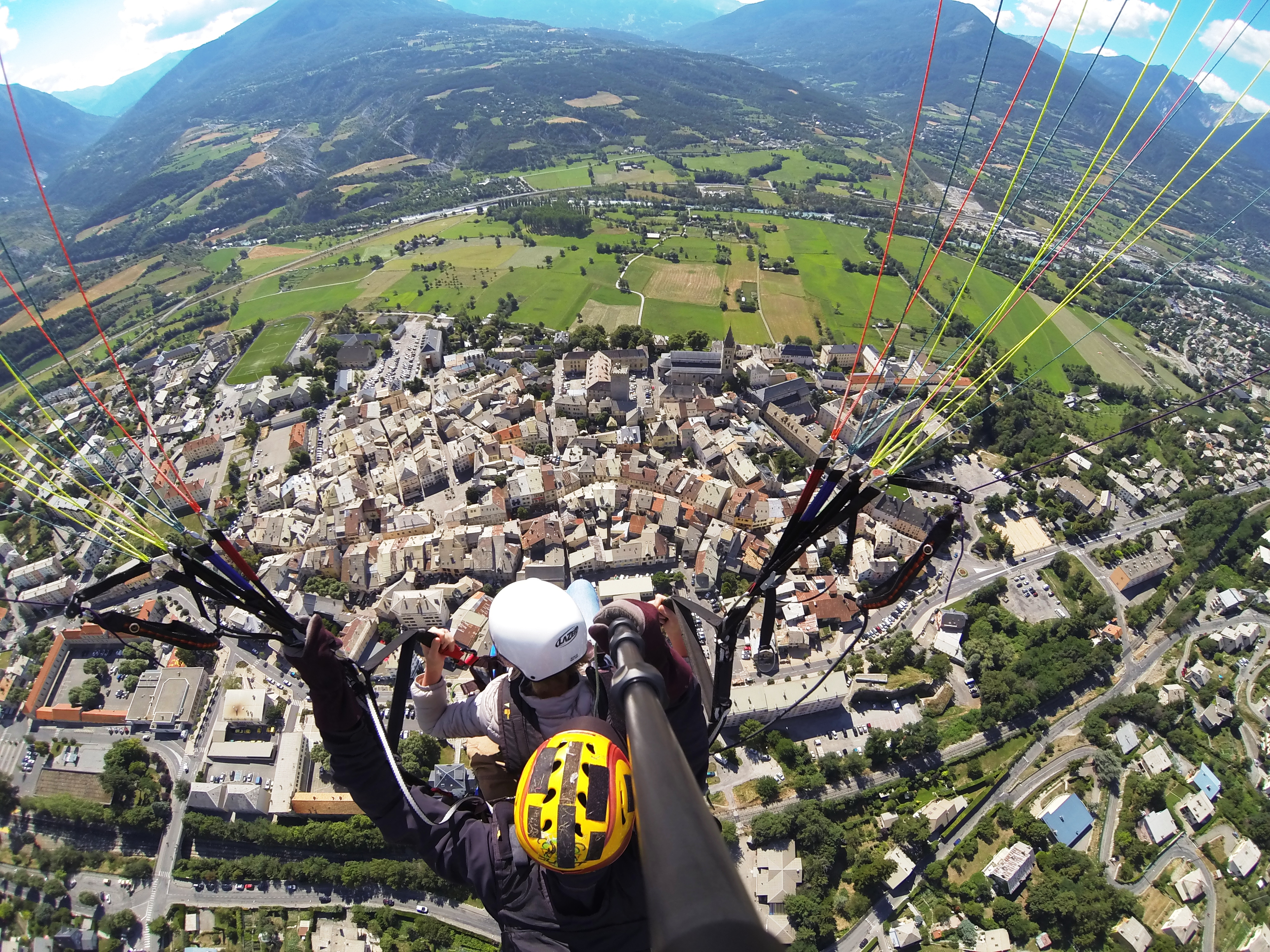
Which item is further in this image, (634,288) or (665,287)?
(665,287)

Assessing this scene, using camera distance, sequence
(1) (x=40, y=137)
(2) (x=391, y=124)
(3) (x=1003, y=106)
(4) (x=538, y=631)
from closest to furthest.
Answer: (4) (x=538, y=631)
(2) (x=391, y=124)
(3) (x=1003, y=106)
(1) (x=40, y=137)

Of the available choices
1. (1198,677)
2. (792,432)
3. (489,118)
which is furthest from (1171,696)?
(489,118)

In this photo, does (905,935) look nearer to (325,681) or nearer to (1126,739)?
(1126,739)

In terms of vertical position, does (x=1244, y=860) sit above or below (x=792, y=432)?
below

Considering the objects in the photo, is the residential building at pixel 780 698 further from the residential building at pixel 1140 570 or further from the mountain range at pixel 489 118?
the mountain range at pixel 489 118

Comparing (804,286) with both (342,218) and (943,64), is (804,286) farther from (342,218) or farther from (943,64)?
(943,64)

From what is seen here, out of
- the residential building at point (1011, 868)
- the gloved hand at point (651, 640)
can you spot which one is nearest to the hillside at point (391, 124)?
the gloved hand at point (651, 640)
